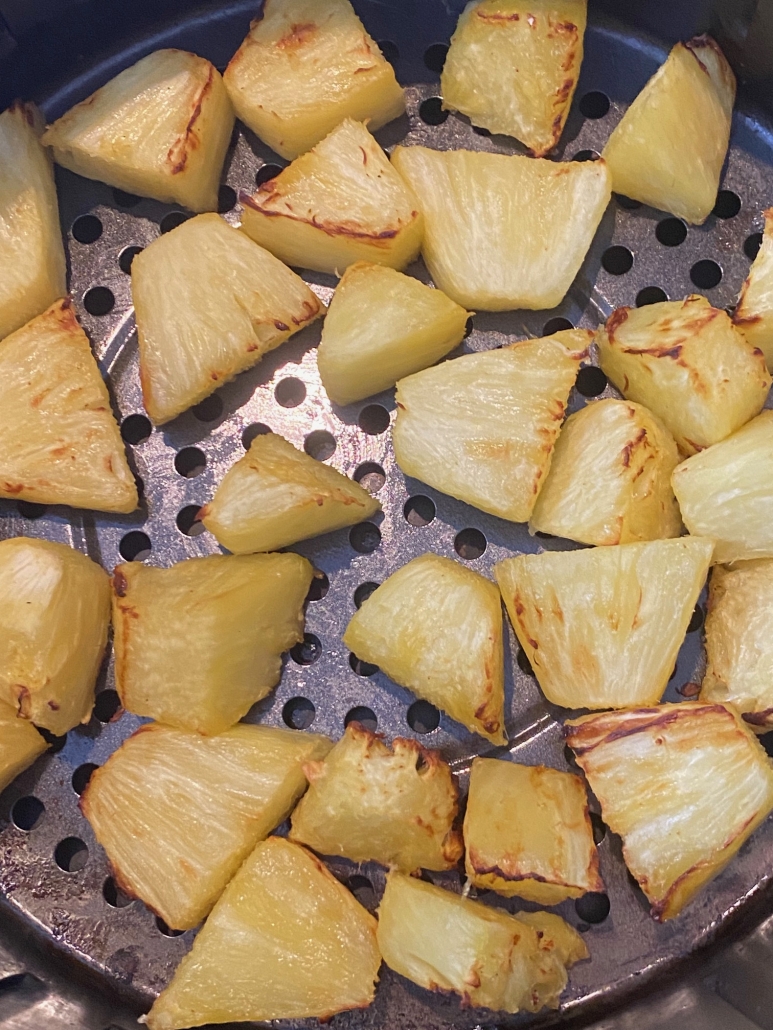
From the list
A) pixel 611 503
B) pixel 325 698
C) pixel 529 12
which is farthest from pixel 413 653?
pixel 529 12

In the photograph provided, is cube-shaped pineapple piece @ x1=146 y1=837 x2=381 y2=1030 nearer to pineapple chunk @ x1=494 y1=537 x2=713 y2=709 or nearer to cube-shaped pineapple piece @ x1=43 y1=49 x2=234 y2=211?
pineapple chunk @ x1=494 y1=537 x2=713 y2=709

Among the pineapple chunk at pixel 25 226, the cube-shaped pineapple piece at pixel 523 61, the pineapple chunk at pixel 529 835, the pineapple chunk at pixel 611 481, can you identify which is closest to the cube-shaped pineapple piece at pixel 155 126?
the pineapple chunk at pixel 25 226

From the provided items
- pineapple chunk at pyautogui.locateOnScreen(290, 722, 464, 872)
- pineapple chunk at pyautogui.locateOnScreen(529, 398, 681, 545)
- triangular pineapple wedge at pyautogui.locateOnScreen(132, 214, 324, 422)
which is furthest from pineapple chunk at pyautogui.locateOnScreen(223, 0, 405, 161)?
pineapple chunk at pyautogui.locateOnScreen(290, 722, 464, 872)

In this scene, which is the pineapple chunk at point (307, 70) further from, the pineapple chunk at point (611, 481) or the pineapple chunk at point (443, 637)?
the pineapple chunk at point (443, 637)

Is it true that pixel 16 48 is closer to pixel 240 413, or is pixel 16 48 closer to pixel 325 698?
pixel 240 413

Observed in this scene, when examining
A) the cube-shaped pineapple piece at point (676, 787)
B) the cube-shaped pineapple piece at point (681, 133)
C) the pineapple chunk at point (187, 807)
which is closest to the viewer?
the cube-shaped pineapple piece at point (676, 787)

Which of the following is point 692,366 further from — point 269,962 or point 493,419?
point 269,962

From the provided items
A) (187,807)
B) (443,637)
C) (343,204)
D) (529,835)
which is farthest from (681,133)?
(187,807)
